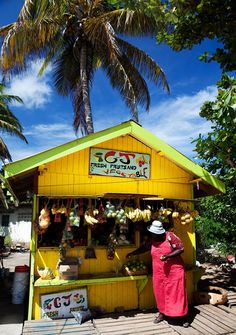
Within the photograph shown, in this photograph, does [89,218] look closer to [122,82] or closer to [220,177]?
[220,177]

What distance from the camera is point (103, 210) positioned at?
6.50 metres

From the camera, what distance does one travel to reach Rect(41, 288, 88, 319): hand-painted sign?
6.22 meters

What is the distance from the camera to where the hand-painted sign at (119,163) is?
696cm

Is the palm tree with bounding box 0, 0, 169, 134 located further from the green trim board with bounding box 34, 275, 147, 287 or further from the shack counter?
the green trim board with bounding box 34, 275, 147, 287

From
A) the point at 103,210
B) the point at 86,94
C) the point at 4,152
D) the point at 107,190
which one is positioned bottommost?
the point at 103,210

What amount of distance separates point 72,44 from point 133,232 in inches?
370

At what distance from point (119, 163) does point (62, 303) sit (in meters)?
3.14

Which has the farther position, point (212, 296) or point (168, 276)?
point (212, 296)

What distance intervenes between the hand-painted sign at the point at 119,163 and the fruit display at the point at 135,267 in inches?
74.5

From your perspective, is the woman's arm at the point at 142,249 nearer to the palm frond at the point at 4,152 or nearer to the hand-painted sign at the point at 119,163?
the hand-painted sign at the point at 119,163

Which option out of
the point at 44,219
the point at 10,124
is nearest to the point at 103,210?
the point at 44,219

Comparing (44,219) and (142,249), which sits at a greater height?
(44,219)

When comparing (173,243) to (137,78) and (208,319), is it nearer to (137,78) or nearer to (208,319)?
(208,319)

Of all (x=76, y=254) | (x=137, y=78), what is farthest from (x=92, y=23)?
(x=76, y=254)
